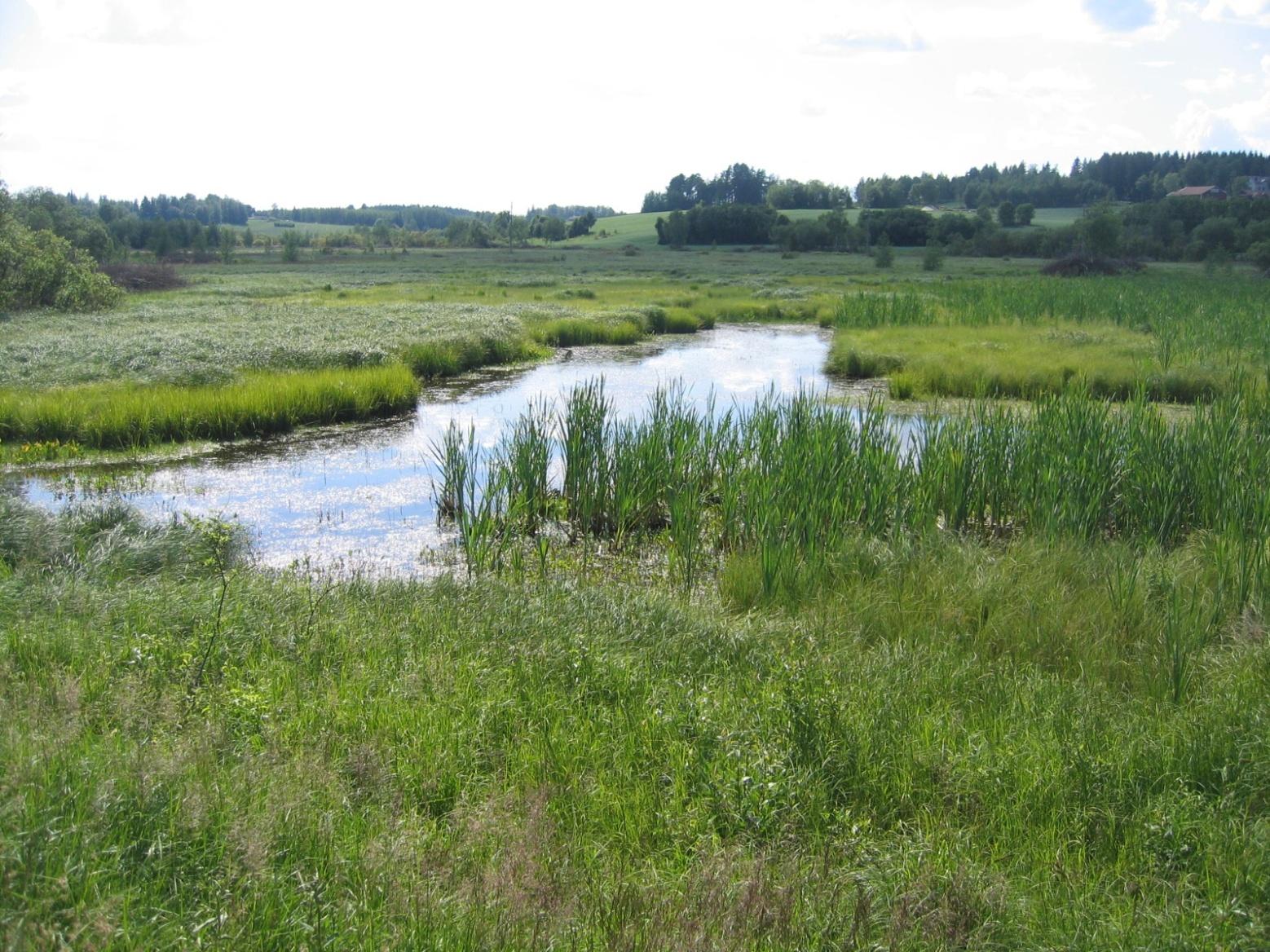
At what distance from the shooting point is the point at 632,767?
4965mm

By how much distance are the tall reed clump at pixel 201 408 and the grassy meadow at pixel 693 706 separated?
5.62 metres

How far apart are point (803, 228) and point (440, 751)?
290ft

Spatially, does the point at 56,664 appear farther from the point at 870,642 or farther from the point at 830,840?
the point at 870,642

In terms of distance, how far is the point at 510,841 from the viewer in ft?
13.1

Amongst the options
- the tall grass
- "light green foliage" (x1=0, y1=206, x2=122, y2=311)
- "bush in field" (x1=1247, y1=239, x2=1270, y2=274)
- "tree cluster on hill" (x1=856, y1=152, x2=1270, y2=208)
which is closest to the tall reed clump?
the tall grass

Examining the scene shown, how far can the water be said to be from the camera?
10.7 metres

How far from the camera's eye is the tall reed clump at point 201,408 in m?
15.0

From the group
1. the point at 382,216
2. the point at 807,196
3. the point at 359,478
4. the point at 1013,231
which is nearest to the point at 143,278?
the point at 359,478

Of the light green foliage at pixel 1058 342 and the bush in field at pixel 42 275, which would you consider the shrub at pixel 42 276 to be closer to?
the bush in field at pixel 42 275

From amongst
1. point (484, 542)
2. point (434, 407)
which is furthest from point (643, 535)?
point (434, 407)

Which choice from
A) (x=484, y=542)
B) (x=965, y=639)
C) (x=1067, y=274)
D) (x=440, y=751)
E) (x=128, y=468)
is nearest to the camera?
(x=440, y=751)

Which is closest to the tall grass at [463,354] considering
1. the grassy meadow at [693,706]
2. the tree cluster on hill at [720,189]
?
the grassy meadow at [693,706]

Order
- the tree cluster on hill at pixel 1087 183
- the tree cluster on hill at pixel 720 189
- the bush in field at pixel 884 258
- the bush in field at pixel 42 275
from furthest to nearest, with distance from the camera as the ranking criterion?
the tree cluster on hill at pixel 720 189 < the tree cluster on hill at pixel 1087 183 < the bush in field at pixel 884 258 < the bush in field at pixel 42 275

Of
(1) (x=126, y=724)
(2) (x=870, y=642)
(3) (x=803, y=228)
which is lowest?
(2) (x=870, y=642)
